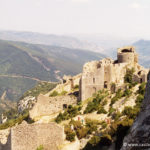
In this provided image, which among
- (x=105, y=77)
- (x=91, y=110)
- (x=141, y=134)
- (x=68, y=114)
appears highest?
(x=141, y=134)

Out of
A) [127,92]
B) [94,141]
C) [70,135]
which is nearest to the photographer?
[94,141]

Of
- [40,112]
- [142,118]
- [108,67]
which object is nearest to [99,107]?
[108,67]

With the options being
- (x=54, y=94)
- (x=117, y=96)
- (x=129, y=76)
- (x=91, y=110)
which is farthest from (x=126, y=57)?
(x=54, y=94)

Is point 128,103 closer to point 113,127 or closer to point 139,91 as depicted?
point 139,91

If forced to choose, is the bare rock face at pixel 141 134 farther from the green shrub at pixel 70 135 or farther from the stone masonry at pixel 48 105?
the stone masonry at pixel 48 105

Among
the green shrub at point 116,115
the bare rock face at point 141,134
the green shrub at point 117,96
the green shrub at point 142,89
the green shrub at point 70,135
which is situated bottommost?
the green shrub at point 70,135

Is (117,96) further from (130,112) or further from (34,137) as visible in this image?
(34,137)

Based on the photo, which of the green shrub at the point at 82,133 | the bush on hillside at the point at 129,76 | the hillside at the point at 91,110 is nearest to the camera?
the hillside at the point at 91,110

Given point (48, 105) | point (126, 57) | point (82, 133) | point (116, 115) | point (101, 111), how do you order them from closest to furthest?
1. point (82, 133)
2. point (116, 115)
3. point (101, 111)
4. point (48, 105)
5. point (126, 57)

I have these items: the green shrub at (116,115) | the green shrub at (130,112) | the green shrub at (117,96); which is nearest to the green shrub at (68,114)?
the green shrub at (117,96)

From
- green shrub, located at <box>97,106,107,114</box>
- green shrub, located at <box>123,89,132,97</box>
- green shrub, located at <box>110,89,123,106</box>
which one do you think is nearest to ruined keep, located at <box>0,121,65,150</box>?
green shrub, located at <box>97,106,107,114</box>

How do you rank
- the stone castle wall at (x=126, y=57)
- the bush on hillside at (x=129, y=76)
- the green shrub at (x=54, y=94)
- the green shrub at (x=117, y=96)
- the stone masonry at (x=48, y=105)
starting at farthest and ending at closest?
the green shrub at (x=54, y=94) → the stone castle wall at (x=126, y=57) → the stone masonry at (x=48, y=105) → the bush on hillside at (x=129, y=76) → the green shrub at (x=117, y=96)

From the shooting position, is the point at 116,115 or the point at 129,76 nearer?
the point at 116,115

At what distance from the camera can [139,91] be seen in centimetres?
Answer: 3603
